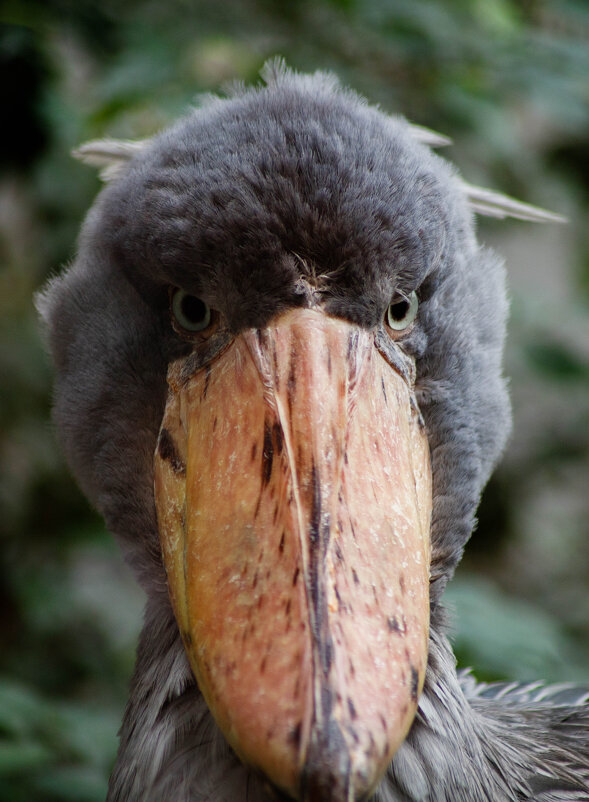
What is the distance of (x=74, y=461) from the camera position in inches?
67.7

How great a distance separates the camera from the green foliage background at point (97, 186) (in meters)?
2.34

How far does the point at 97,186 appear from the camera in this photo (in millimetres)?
3215

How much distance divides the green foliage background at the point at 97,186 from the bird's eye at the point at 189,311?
100 cm

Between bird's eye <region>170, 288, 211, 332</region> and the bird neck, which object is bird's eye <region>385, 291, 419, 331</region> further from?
the bird neck

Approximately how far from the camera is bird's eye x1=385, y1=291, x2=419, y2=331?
142 centimetres

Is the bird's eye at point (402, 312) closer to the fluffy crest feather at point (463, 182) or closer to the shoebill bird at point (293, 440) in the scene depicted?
the shoebill bird at point (293, 440)

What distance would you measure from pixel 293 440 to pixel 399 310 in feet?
1.11

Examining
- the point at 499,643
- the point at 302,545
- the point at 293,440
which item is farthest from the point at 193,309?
the point at 499,643

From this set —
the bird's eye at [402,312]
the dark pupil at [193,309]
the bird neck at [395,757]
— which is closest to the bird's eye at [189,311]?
the dark pupil at [193,309]

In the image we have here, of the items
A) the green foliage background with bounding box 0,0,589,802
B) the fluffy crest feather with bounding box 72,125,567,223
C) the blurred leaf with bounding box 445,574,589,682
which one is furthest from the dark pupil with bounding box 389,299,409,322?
the green foliage background with bounding box 0,0,589,802

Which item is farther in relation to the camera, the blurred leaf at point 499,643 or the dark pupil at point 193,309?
the blurred leaf at point 499,643

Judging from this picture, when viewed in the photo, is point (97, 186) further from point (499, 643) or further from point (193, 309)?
point (499, 643)

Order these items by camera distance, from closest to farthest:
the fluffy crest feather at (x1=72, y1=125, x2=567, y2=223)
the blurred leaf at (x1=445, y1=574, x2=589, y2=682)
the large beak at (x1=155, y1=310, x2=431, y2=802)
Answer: the large beak at (x1=155, y1=310, x2=431, y2=802)
the fluffy crest feather at (x1=72, y1=125, x2=567, y2=223)
the blurred leaf at (x1=445, y1=574, x2=589, y2=682)

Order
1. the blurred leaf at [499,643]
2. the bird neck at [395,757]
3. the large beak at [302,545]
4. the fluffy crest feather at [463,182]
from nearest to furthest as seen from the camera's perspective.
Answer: the large beak at [302,545] → the bird neck at [395,757] → the fluffy crest feather at [463,182] → the blurred leaf at [499,643]
